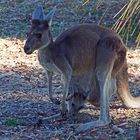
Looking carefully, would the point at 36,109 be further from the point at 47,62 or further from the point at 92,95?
the point at 47,62

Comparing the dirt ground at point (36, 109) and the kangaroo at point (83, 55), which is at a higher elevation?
the kangaroo at point (83, 55)

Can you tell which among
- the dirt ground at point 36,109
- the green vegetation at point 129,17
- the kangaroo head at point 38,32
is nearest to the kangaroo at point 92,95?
the dirt ground at point 36,109

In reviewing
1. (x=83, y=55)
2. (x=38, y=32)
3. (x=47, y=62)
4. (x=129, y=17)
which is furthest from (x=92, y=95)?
(x=129, y=17)

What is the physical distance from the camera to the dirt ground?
4387mm

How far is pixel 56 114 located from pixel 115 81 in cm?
56

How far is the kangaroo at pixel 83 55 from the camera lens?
4508mm

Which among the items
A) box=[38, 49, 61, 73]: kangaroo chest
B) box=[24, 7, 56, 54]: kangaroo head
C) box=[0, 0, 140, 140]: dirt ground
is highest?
box=[24, 7, 56, 54]: kangaroo head

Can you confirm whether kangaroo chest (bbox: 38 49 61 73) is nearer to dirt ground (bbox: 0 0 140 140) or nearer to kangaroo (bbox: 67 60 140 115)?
kangaroo (bbox: 67 60 140 115)

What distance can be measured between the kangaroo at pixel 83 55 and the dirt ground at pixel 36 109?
0.51 ft

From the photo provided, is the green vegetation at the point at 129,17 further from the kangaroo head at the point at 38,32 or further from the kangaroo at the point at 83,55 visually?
the kangaroo head at the point at 38,32

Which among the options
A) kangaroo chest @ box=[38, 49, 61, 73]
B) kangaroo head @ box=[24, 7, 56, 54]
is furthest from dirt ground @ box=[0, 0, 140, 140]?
kangaroo head @ box=[24, 7, 56, 54]

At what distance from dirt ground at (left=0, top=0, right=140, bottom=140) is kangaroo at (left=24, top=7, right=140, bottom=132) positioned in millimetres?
157

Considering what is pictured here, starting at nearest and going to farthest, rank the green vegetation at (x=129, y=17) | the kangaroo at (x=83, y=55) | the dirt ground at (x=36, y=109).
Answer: the green vegetation at (x=129, y=17)
the dirt ground at (x=36, y=109)
the kangaroo at (x=83, y=55)

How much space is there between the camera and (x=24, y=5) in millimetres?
9852
